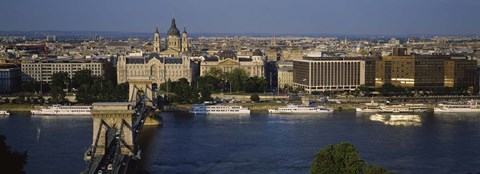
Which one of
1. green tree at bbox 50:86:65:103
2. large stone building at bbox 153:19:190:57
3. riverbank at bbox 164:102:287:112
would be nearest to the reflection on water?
riverbank at bbox 164:102:287:112

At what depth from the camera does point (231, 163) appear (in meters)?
11.2

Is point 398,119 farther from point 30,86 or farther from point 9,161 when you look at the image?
point 30,86

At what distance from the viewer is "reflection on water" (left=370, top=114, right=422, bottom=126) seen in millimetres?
16609

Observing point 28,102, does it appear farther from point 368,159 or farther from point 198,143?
point 368,159

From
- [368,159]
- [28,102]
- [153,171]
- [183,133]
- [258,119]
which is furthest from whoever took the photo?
[28,102]

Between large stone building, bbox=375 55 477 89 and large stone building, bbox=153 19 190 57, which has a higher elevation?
large stone building, bbox=153 19 190 57

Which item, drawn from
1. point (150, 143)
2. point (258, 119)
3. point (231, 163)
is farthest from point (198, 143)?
point (258, 119)

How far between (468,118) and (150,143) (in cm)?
801

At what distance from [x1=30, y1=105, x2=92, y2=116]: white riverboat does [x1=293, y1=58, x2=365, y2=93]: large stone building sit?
27.2 feet

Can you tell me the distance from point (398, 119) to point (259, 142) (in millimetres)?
4726

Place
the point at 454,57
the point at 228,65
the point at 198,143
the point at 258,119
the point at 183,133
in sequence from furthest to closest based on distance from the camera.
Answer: the point at 228,65 → the point at 454,57 → the point at 258,119 → the point at 183,133 → the point at 198,143

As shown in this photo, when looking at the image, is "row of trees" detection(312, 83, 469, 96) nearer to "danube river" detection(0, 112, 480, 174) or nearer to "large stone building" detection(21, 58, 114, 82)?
"danube river" detection(0, 112, 480, 174)

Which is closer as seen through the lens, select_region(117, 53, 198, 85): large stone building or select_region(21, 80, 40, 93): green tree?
select_region(21, 80, 40, 93): green tree

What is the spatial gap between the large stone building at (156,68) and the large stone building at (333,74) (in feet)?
13.5
